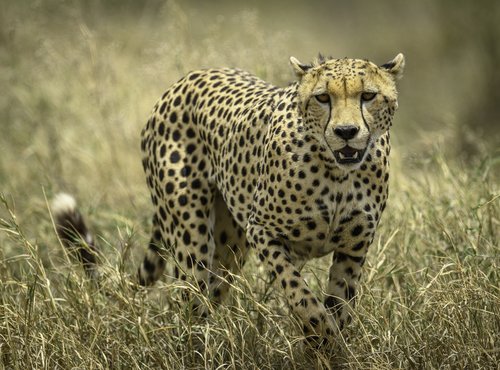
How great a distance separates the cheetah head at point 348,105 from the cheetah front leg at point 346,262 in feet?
1.08

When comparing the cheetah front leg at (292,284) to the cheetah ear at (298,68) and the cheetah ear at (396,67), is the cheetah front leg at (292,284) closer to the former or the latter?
the cheetah ear at (298,68)

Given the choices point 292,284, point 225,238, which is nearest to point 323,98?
point 292,284

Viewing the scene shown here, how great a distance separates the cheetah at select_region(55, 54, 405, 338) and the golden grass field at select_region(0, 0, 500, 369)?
0.13 metres

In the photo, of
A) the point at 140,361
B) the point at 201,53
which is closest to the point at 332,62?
the point at 140,361

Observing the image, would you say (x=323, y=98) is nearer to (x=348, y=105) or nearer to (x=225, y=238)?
(x=348, y=105)

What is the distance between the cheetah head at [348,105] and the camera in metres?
2.88

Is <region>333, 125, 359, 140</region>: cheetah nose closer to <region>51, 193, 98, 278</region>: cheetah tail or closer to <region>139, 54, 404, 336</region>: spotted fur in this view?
<region>139, 54, 404, 336</region>: spotted fur

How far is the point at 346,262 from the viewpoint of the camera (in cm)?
333

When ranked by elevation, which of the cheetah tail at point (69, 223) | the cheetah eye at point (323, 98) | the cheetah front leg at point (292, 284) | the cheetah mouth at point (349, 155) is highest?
the cheetah eye at point (323, 98)

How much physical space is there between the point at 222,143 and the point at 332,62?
0.73 metres

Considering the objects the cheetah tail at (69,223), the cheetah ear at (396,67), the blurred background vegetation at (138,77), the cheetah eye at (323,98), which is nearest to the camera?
the cheetah eye at (323,98)

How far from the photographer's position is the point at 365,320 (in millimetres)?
3318

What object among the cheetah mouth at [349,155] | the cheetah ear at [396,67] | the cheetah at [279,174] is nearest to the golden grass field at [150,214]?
the cheetah at [279,174]

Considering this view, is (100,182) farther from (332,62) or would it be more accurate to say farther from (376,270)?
(332,62)
